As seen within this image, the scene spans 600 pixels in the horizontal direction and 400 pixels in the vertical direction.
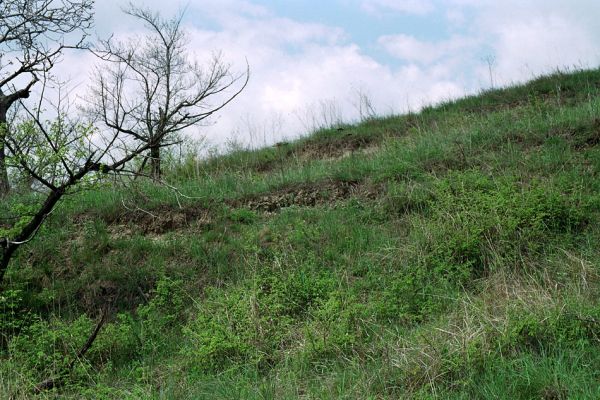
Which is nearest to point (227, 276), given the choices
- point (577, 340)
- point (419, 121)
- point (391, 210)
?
point (391, 210)

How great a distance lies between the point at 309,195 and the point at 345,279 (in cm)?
288

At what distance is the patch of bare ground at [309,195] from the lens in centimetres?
1022

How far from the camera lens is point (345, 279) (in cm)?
774

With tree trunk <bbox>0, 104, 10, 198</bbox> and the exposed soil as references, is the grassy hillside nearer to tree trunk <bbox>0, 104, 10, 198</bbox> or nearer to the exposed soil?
the exposed soil

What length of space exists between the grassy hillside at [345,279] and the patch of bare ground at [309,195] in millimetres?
32

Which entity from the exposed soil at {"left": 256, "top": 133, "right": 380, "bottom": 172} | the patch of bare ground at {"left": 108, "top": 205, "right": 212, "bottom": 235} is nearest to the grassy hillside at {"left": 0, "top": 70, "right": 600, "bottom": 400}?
the patch of bare ground at {"left": 108, "top": 205, "right": 212, "bottom": 235}

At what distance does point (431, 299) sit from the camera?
6930 mm

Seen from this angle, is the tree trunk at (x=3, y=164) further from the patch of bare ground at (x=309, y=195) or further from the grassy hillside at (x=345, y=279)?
the patch of bare ground at (x=309, y=195)

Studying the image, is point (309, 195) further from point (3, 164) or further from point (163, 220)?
point (3, 164)

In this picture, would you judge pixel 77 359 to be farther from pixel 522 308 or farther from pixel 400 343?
pixel 522 308

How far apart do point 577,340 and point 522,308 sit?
619 mm

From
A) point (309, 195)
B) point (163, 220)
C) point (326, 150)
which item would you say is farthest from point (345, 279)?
point (326, 150)

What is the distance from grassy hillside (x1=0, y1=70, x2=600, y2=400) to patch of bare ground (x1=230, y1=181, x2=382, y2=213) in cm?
3

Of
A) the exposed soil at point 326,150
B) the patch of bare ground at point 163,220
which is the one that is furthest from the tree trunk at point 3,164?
the exposed soil at point 326,150
